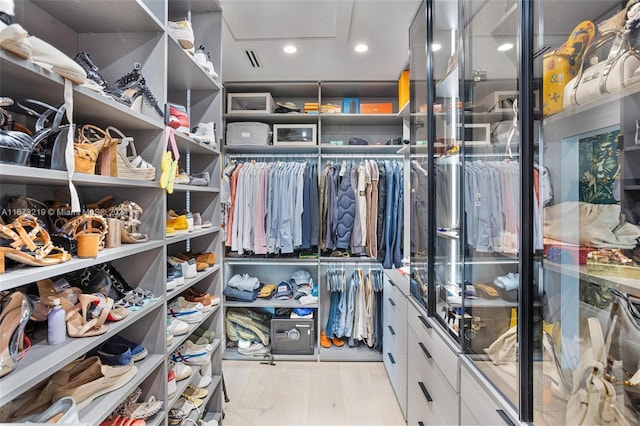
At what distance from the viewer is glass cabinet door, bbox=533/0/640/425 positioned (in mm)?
792

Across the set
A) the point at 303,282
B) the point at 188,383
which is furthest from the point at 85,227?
the point at 303,282

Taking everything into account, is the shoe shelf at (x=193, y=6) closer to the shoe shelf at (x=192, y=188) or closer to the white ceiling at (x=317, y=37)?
the white ceiling at (x=317, y=37)

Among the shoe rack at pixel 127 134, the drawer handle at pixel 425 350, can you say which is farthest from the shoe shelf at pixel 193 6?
the drawer handle at pixel 425 350

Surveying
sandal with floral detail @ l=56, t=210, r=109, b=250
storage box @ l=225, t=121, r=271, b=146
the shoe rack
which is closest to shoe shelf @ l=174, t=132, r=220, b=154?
the shoe rack

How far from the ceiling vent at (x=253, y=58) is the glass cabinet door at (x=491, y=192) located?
63.9 inches

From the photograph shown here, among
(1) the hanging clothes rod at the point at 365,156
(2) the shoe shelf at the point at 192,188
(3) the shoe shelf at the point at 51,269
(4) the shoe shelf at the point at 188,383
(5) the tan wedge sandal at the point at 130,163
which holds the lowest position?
(4) the shoe shelf at the point at 188,383

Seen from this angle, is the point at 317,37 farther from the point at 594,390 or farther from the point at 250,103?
the point at 594,390

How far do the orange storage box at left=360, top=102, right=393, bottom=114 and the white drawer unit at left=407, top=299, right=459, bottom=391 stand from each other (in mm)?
1892

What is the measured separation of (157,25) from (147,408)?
1.52m

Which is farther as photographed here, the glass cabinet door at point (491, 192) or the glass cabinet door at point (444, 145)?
the glass cabinet door at point (444, 145)

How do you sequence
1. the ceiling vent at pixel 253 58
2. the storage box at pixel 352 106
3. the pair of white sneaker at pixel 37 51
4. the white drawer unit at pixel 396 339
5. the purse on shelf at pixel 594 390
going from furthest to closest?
1. the storage box at pixel 352 106
2. the ceiling vent at pixel 253 58
3. the white drawer unit at pixel 396 339
4. the purse on shelf at pixel 594 390
5. the pair of white sneaker at pixel 37 51

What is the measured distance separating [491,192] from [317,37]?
5.38ft

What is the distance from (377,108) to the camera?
3.06 meters

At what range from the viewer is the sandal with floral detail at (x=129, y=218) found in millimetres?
1211
